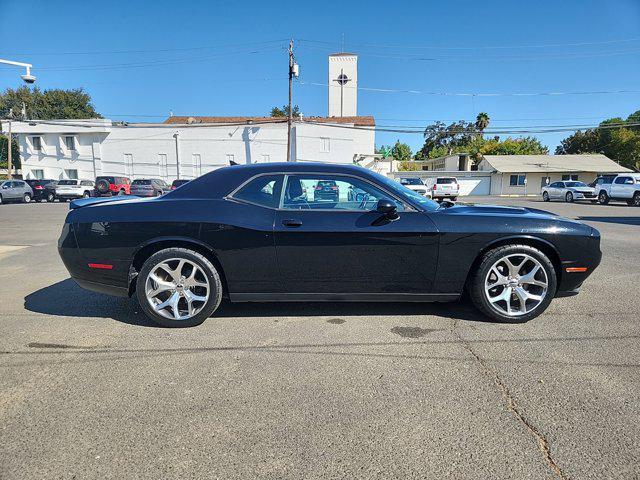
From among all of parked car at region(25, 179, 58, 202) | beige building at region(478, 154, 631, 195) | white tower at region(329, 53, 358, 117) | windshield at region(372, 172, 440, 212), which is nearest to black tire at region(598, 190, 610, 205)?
beige building at region(478, 154, 631, 195)

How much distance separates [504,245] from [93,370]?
3542 millimetres

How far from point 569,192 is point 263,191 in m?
29.5

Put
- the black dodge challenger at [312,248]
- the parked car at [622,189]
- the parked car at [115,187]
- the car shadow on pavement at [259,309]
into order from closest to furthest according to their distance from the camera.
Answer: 1. the black dodge challenger at [312,248]
2. the car shadow on pavement at [259,309]
3. the parked car at [622,189]
4. the parked car at [115,187]

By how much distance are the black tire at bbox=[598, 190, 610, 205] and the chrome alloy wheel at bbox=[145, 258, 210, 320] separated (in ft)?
91.3

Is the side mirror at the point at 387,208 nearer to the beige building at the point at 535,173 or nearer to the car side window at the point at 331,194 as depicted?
the car side window at the point at 331,194

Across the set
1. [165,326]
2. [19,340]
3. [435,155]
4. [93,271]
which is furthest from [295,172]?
[435,155]

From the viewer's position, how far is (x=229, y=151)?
37375 mm

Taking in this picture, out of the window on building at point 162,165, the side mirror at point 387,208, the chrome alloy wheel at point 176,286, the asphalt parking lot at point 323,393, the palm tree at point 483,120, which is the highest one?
the palm tree at point 483,120

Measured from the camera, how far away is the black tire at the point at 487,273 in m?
3.55

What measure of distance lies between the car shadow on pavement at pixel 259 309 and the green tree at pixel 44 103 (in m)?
70.4

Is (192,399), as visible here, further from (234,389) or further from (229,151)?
(229,151)

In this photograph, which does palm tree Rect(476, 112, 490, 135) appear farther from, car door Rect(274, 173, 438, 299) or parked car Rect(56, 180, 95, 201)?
car door Rect(274, 173, 438, 299)

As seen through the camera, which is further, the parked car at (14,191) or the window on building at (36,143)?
the window on building at (36,143)

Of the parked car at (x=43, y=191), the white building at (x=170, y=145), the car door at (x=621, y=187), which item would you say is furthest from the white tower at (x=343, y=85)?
the parked car at (x=43, y=191)
